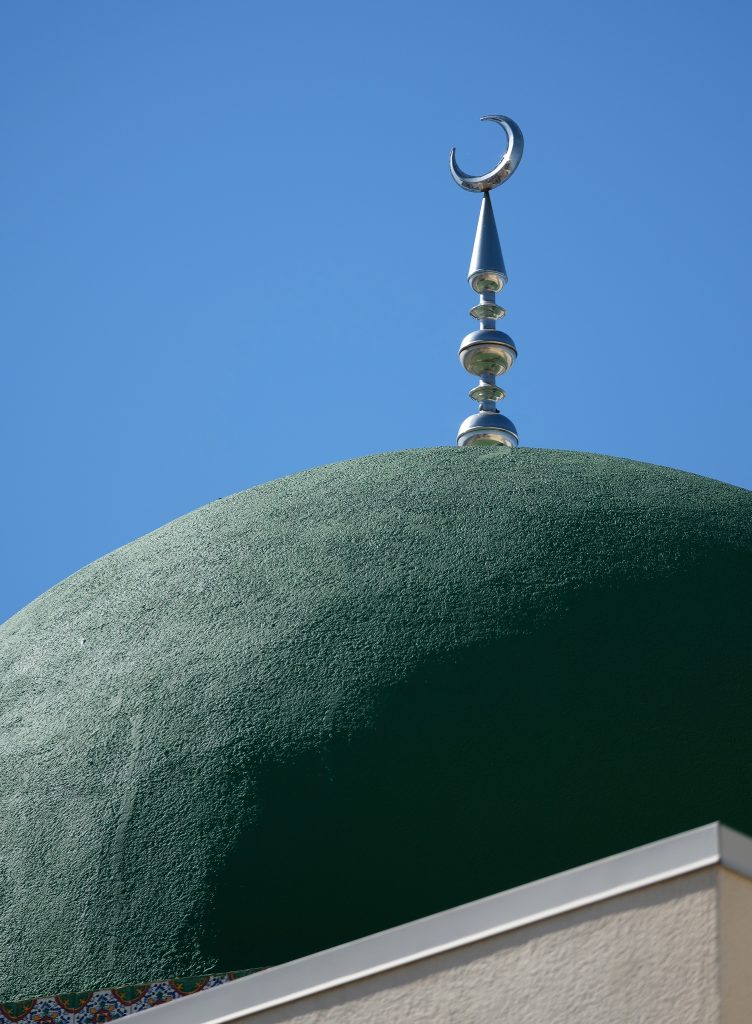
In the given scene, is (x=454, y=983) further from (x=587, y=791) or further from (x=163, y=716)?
(x=163, y=716)

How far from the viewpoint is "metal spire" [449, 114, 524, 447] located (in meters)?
8.09

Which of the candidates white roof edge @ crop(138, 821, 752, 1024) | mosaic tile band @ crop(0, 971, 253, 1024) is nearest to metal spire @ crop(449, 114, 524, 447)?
mosaic tile band @ crop(0, 971, 253, 1024)

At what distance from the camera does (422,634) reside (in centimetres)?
532

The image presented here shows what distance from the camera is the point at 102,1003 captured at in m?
4.74

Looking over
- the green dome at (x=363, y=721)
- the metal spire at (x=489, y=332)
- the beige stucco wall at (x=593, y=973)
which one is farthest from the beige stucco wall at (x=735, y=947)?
the metal spire at (x=489, y=332)

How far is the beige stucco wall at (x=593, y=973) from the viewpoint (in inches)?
120

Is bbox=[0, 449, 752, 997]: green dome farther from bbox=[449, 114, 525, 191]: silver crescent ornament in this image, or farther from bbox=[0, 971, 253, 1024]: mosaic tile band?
bbox=[449, 114, 525, 191]: silver crescent ornament

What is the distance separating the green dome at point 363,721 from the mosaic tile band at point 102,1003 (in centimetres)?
4

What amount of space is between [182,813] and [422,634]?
1.00 metres

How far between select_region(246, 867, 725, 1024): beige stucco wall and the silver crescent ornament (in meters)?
6.45

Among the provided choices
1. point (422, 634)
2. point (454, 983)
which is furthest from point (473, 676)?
point (454, 983)

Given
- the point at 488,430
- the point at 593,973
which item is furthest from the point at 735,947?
the point at 488,430

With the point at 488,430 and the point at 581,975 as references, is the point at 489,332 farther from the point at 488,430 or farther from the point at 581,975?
the point at 581,975

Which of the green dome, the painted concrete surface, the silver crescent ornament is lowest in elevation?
the painted concrete surface
